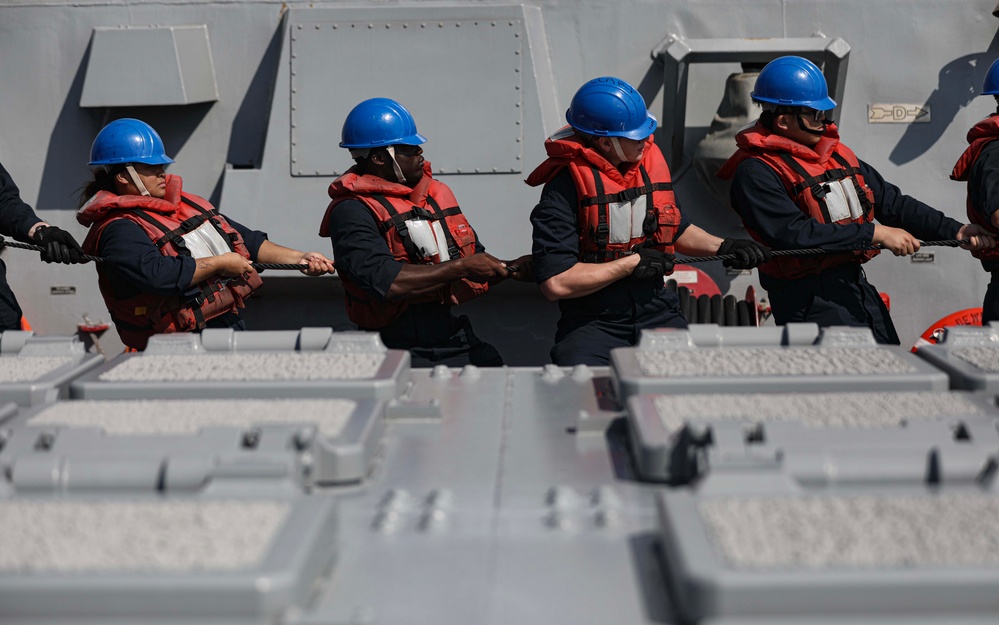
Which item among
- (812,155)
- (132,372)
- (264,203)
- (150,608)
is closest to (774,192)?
(812,155)

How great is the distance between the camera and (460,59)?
4617 millimetres

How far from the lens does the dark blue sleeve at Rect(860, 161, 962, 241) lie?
4.09 m

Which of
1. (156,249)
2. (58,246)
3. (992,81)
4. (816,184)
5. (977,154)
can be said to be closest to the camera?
(156,249)

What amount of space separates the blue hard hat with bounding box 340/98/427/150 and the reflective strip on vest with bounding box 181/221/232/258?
1.88 feet

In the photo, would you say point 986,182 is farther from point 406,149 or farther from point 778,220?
point 406,149

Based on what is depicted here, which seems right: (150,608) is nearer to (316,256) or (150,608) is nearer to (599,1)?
(316,256)

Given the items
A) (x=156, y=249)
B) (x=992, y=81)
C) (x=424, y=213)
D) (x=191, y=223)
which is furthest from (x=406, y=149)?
(x=992, y=81)

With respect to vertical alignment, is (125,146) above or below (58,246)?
above

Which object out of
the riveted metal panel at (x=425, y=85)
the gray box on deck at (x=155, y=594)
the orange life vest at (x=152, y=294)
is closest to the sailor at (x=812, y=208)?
the riveted metal panel at (x=425, y=85)

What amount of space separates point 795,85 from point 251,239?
6.87 feet

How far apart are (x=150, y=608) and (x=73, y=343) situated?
1423 mm

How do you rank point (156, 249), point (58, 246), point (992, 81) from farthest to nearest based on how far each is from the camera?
point (992, 81) → point (58, 246) → point (156, 249)

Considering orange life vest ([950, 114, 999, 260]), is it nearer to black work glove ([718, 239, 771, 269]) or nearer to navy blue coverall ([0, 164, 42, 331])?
black work glove ([718, 239, 771, 269])

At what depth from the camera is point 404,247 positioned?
12.4 feet
